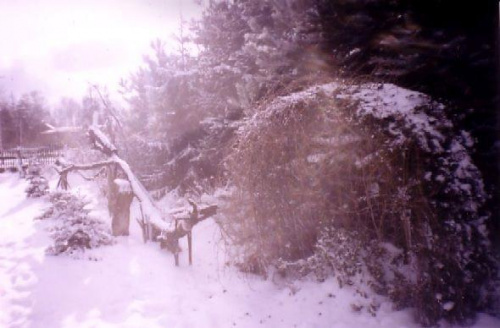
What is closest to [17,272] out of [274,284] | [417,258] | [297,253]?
[274,284]

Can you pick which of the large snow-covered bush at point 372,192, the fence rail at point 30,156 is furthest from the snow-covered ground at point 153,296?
the fence rail at point 30,156

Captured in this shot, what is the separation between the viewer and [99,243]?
25.8 ft

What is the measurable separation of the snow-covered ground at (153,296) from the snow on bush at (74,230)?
0.25 meters

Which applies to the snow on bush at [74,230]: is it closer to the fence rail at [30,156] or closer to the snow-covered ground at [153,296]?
the snow-covered ground at [153,296]

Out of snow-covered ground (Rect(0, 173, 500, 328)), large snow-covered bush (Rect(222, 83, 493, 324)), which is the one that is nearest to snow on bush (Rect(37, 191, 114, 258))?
snow-covered ground (Rect(0, 173, 500, 328))

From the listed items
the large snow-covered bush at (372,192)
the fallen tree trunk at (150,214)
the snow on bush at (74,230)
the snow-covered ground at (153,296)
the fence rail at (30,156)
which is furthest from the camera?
the fence rail at (30,156)

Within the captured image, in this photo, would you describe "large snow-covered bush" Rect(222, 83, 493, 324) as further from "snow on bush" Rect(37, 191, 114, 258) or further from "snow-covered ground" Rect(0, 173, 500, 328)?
"snow on bush" Rect(37, 191, 114, 258)

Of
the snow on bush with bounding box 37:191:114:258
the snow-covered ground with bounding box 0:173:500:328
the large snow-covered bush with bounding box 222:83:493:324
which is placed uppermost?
the large snow-covered bush with bounding box 222:83:493:324

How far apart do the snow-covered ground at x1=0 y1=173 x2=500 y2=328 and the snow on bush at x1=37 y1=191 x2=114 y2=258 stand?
25 cm

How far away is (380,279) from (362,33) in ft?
13.8

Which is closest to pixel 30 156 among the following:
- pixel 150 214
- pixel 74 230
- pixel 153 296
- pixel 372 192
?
pixel 74 230

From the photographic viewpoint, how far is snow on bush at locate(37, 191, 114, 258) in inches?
287

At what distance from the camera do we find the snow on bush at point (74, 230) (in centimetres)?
730

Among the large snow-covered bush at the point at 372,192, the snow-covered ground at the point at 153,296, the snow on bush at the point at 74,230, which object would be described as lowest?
the snow-covered ground at the point at 153,296
